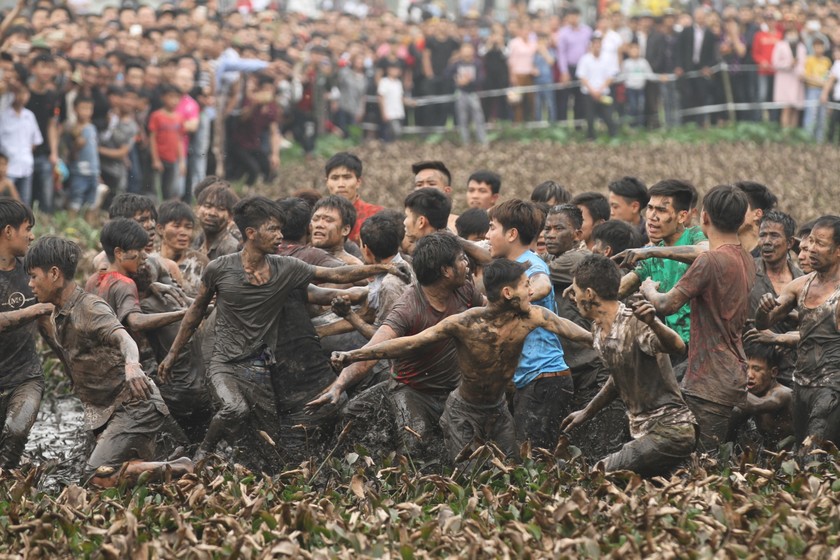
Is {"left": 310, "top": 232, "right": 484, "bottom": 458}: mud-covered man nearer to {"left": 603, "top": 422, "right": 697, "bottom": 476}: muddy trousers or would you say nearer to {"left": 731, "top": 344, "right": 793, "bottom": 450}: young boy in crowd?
{"left": 603, "top": 422, "right": 697, "bottom": 476}: muddy trousers

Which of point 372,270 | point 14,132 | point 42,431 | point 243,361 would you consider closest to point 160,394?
point 243,361

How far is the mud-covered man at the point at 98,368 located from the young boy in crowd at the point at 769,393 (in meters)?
3.70

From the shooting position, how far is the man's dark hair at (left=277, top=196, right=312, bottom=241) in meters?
10.8

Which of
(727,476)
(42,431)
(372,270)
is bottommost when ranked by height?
(42,431)

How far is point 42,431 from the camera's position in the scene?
11.9 m

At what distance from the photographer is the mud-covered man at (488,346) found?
342 inches

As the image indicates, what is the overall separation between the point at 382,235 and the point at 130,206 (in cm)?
220

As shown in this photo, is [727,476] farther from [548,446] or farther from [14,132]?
[14,132]

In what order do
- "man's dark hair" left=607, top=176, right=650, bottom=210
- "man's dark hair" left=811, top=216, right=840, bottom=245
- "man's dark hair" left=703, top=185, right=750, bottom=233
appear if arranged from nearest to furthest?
"man's dark hair" left=703, top=185, right=750, bottom=233, "man's dark hair" left=811, top=216, right=840, bottom=245, "man's dark hair" left=607, top=176, right=650, bottom=210

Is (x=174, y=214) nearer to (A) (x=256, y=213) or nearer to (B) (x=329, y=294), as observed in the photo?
(A) (x=256, y=213)

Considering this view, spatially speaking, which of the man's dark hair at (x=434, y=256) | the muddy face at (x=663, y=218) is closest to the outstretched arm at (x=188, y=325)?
the man's dark hair at (x=434, y=256)

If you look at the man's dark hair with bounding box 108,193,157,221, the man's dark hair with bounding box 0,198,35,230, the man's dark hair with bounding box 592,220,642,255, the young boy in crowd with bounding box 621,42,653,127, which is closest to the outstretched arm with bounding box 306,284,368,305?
the man's dark hair with bounding box 592,220,642,255

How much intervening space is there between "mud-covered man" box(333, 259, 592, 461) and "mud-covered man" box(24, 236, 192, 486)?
55.6 inches

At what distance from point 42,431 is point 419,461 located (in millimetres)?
4063
